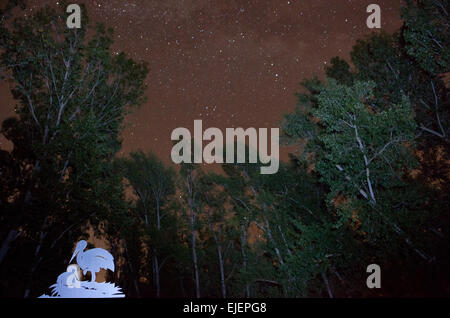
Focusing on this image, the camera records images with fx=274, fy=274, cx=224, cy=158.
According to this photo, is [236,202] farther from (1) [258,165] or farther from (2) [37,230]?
(2) [37,230]

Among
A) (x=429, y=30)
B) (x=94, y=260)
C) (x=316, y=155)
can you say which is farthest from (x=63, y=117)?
(x=429, y=30)

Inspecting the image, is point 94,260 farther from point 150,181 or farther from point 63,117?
point 150,181

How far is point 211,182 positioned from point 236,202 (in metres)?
3.12

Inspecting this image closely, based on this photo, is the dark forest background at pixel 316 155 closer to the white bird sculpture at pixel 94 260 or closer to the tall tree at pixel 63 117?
the tall tree at pixel 63 117

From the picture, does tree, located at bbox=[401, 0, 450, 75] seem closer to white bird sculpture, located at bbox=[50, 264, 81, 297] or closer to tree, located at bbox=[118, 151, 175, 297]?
white bird sculpture, located at bbox=[50, 264, 81, 297]

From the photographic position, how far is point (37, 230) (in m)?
10.1

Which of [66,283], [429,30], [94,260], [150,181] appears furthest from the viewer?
[150,181]

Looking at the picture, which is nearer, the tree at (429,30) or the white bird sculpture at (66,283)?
the white bird sculpture at (66,283)

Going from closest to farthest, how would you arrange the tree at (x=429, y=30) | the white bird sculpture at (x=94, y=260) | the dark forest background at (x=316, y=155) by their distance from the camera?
the white bird sculpture at (x=94, y=260), the dark forest background at (x=316, y=155), the tree at (x=429, y=30)

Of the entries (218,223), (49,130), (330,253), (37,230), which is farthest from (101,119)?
(218,223)

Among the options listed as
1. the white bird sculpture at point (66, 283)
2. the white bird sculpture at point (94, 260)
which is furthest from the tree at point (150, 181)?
the white bird sculpture at point (66, 283)

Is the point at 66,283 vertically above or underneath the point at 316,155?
underneath

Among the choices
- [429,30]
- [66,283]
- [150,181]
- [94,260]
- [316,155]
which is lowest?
[66,283]

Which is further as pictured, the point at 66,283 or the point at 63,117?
the point at 63,117
